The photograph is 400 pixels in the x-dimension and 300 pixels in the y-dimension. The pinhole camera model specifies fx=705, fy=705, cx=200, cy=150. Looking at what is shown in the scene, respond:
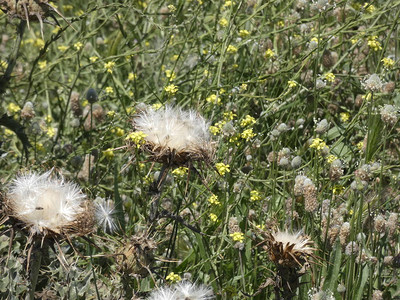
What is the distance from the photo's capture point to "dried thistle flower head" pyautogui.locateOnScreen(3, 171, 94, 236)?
5.73ft

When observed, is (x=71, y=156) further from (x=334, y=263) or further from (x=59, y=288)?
(x=334, y=263)

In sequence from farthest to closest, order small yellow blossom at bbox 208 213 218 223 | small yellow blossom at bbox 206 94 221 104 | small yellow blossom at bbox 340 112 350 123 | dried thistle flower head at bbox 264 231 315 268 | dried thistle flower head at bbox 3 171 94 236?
small yellow blossom at bbox 340 112 350 123 < small yellow blossom at bbox 206 94 221 104 < small yellow blossom at bbox 208 213 218 223 < dried thistle flower head at bbox 264 231 315 268 < dried thistle flower head at bbox 3 171 94 236

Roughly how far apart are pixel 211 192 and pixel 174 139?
31 centimetres

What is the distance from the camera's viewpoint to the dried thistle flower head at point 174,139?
6.39 feet

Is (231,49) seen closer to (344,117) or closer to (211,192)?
(344,117)

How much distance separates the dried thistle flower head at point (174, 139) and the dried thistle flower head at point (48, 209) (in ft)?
0.81

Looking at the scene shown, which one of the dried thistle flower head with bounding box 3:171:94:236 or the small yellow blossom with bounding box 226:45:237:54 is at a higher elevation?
the small yellow blossom with bounding box 226:45:237:54

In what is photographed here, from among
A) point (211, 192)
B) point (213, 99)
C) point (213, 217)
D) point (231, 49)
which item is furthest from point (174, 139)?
point (231, 49)

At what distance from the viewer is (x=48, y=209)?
1.79 metres

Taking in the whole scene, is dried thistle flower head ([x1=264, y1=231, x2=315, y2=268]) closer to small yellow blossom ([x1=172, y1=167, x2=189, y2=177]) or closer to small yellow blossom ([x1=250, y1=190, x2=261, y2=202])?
small yellow blossom ([x1=172, y1=167, x2=189, y2=177])

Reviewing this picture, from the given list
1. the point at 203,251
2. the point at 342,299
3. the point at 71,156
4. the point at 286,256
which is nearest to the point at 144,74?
the point at 71,156

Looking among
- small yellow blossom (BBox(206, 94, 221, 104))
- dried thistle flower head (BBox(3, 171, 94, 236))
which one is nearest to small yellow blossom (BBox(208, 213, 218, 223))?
small yellow blossom (BBox(206, 94, 221, 104))

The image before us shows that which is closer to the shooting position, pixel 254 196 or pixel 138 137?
pixel 138 137

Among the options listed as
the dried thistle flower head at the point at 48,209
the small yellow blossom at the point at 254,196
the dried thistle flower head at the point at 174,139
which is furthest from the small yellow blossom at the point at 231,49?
the dried thistle flower head at the point at 48,209
